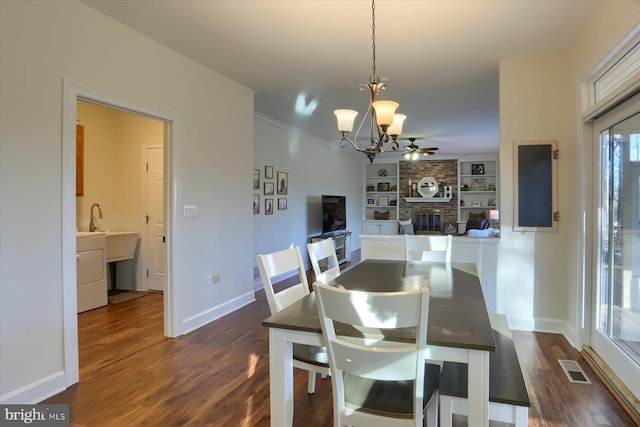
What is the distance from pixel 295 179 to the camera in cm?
696

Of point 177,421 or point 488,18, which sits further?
point 488,18

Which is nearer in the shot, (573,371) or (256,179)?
(573,371)

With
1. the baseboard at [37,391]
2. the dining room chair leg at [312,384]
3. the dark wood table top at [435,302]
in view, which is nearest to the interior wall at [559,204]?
the dark wood table top at [435,302]

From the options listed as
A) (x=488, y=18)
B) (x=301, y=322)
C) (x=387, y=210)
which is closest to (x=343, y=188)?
(x=387, y=210)

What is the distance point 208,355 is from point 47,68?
230 cm

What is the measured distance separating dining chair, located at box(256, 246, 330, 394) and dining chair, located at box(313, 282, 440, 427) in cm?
30

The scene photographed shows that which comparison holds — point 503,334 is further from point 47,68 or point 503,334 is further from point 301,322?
point 47,68

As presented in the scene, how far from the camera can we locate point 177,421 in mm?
2127

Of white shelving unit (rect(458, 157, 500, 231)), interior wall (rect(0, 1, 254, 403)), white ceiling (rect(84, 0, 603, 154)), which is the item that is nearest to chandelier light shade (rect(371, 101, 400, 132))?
white ceiling (rect(84, 0, 603, 154))

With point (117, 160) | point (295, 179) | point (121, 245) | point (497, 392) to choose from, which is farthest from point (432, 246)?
point (117, 160)

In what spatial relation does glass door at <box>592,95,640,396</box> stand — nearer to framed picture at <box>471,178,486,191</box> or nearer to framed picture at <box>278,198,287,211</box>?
framed picture at <box>278,198,287,211</box>

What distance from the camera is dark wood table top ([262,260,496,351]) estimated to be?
136cm

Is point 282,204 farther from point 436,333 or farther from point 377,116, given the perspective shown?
point 436,333

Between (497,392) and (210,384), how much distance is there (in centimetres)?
185
